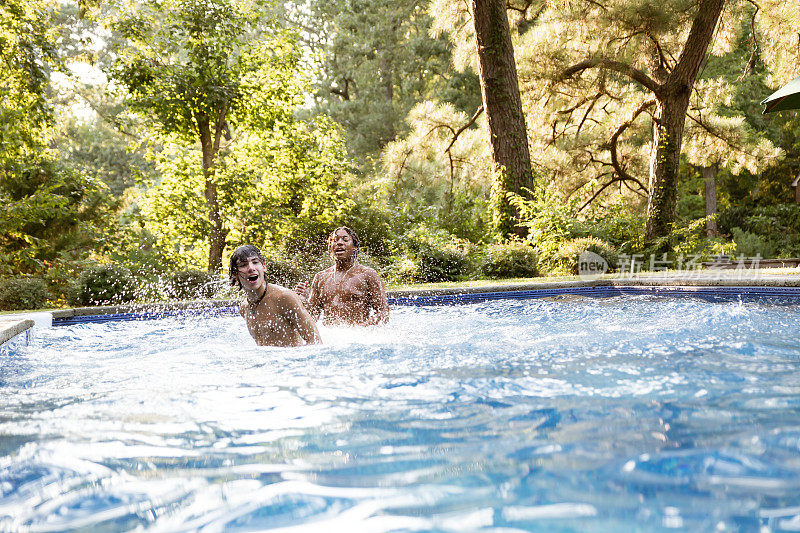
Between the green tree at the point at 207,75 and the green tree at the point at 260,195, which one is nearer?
the green tree at the point at 207,75

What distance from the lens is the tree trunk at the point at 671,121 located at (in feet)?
35.0

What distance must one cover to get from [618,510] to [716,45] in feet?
41.8

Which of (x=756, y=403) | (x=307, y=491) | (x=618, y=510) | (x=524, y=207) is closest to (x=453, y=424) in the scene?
(x=307, y=491)

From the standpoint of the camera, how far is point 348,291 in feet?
16.4

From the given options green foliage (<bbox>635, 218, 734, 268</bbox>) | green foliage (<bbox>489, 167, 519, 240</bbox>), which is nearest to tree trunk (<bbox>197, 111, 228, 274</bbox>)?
green foliage (<bbox>489, 167, 519, 240</bbox>)

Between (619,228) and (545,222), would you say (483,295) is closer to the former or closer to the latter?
(545,222)

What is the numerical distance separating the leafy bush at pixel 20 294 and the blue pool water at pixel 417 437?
492cm

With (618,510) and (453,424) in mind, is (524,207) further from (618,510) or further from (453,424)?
(618,510)

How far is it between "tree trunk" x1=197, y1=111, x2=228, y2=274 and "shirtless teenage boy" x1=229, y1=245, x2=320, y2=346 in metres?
6.93

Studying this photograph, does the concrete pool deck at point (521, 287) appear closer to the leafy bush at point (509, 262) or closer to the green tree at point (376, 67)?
the leafy bush at point (509, 262)

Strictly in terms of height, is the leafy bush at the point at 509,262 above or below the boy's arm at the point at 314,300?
above

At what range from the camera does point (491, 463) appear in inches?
78.4

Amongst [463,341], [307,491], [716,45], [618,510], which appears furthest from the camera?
[716,45]

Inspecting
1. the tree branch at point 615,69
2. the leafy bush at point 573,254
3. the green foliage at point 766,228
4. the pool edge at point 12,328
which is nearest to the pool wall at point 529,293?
the pool edge at point 12,328
